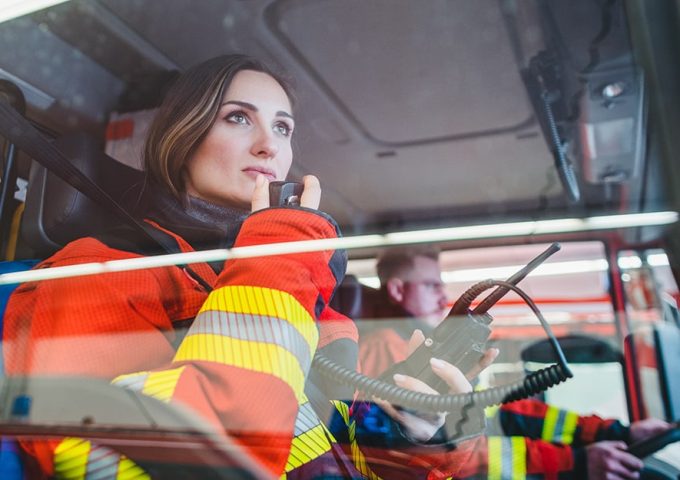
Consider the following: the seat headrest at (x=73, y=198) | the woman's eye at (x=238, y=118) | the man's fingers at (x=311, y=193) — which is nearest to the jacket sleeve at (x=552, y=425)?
the man's fingers at (x=311, y=193)

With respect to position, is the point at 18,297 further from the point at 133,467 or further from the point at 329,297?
the point at 329,297

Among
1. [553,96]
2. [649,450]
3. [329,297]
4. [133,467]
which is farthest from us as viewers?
[553,96]

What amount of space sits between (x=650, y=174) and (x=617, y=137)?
378 mm

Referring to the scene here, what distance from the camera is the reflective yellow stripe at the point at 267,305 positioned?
3.25 ft

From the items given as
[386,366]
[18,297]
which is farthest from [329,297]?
[18,297]

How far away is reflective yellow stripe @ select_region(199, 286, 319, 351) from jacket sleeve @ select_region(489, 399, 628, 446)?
360 millimetres

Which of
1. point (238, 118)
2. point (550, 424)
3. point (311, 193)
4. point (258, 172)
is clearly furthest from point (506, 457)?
point (238, 118)

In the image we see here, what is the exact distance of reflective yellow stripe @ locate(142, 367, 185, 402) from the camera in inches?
37.6

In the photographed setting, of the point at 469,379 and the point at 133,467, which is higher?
the point at 469,379

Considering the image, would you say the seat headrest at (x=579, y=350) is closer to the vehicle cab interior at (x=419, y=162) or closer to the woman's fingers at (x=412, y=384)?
the vehicle cab interior at (x=419, y=162)

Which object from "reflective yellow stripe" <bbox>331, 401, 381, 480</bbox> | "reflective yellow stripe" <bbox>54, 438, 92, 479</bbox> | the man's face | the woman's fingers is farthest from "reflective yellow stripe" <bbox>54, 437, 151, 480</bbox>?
the man's face

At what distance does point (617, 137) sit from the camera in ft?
4.52

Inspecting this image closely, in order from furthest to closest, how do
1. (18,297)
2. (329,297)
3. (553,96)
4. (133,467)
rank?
(553,96) → (18,297) → (329,297) → (133,467)

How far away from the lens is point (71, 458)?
3.32 feet
